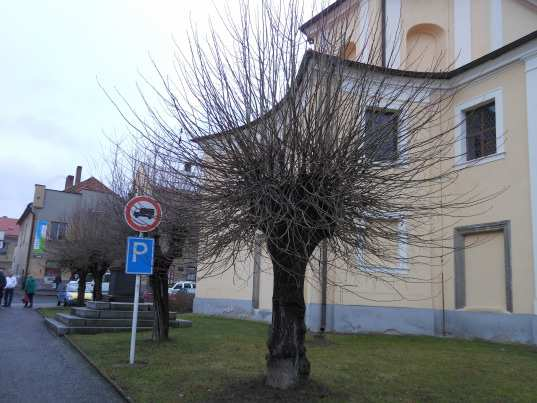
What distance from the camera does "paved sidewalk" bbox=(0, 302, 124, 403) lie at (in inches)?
282

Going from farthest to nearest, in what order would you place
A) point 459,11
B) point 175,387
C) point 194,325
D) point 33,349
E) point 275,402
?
point 459,11, point 194,325, point 33,349, point 175,387, point 275,402

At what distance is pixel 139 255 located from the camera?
9609 mm

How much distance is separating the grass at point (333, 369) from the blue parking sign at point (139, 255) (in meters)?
1.62

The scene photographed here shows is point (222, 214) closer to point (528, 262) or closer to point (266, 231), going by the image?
point (266, 231)

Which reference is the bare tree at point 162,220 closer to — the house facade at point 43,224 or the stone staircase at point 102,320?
the stone staircase at point 102,320

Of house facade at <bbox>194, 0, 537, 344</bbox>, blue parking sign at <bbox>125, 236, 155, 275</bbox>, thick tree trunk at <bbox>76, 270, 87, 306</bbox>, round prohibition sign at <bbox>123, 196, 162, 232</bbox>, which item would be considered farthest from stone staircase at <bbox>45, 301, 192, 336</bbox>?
thick tree trunk at <bbox>76, 270, 87, 306</bbox>

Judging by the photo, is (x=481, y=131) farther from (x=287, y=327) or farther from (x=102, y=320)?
(x=102, y=320)

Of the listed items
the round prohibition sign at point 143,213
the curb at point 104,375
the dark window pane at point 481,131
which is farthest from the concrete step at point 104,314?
the dark window pane at point 481,131

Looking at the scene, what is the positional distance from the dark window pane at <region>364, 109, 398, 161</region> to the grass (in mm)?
3139

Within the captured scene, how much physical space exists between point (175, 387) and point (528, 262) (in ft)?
32.6

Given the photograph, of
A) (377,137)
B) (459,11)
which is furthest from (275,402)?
(459,11)

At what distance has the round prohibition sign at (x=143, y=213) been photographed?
930 centimetres

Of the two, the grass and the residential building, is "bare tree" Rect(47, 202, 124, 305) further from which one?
the residential building

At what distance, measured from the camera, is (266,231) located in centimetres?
638
